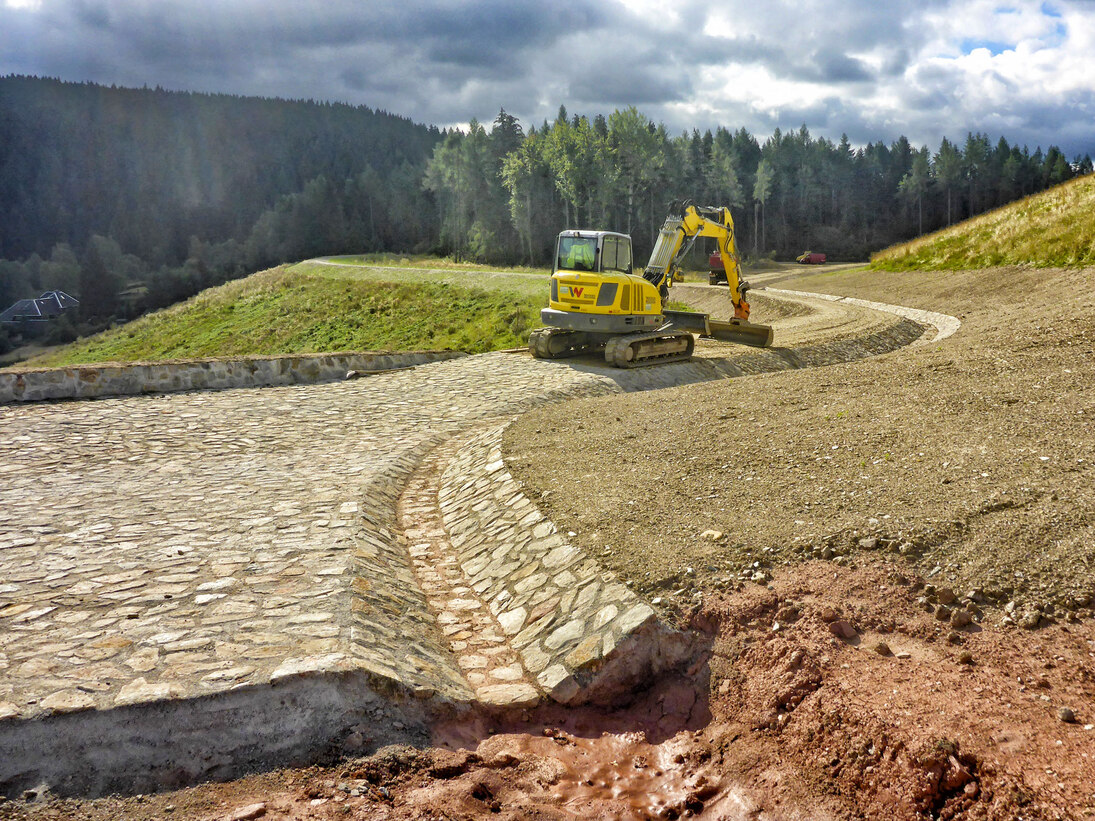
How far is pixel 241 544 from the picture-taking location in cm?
771

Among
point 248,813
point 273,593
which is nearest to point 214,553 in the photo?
point 273,593

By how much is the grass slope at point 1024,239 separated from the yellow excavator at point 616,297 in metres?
15.2

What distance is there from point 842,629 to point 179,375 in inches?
621

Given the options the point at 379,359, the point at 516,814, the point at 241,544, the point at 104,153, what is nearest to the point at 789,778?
the point at 516,814

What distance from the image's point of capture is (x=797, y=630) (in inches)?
209

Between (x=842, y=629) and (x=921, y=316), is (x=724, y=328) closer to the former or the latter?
(x=921, y=316)

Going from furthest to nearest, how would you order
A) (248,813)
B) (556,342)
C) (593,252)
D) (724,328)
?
1. (724,328)
2. (556,342)
3. (593,252)
4. (248,813)

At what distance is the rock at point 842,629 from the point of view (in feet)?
17.0

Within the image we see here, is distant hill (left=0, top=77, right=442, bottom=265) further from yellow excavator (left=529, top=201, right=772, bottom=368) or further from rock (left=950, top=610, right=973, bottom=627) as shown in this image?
rock (left=950, top=610, right=973, bottom=627)

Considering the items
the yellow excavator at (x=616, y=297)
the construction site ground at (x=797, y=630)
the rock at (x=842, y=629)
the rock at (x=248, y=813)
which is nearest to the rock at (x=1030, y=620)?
the construction site ground at (x=797, y=630)

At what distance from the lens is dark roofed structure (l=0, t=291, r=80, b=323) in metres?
82.6

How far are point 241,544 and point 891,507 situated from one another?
6.12 meters

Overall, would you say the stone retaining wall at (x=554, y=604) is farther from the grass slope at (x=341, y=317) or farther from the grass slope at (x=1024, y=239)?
the grass slope at (x=1024, y=239)

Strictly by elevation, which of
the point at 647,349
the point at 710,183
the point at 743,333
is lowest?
the point at 647,349
